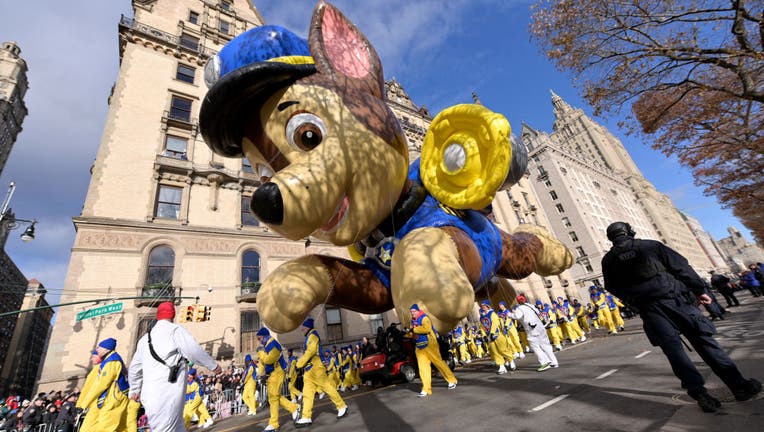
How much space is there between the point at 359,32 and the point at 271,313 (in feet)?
12.4

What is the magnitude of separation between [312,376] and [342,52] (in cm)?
489

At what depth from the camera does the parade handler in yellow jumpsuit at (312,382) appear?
4.85 m

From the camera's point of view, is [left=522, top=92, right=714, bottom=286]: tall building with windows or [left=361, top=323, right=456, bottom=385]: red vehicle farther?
[left=522, top=92, right=714, bottom=286]: tall building with windows

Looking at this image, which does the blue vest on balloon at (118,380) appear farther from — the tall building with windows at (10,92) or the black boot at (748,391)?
the tall building with windows at (10,92)

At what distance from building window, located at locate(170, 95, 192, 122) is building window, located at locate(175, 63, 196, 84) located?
1502 mm

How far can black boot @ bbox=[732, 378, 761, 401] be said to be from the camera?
88.7 inches

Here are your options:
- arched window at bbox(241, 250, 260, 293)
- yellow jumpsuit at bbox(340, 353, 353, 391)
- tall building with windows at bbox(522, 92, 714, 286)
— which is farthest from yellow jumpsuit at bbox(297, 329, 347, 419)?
tall building with windows at bbox(522, 92, 714, 286)

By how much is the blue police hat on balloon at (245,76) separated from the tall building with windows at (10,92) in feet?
202

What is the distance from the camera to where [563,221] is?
46719mm

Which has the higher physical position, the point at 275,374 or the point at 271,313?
the point at 271,313

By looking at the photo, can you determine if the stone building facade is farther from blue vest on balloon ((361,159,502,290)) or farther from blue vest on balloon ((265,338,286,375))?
blue vest on balloon ((361,159,502,290))

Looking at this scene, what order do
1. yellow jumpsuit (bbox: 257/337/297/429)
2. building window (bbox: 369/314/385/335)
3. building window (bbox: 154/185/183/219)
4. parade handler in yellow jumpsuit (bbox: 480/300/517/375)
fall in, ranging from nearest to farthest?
yellow jumpsuit (bbox: 257/337/297/429) < parade handler in yellow jumpsuit (bbox: 480/300/517/375) < building window (bbox: 154/185/183/219) < building window (bbox: 369/314/385/335)

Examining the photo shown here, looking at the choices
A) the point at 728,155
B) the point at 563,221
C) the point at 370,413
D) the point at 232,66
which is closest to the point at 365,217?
the point at 232,66

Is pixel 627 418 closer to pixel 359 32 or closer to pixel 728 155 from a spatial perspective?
pixel 359 32
